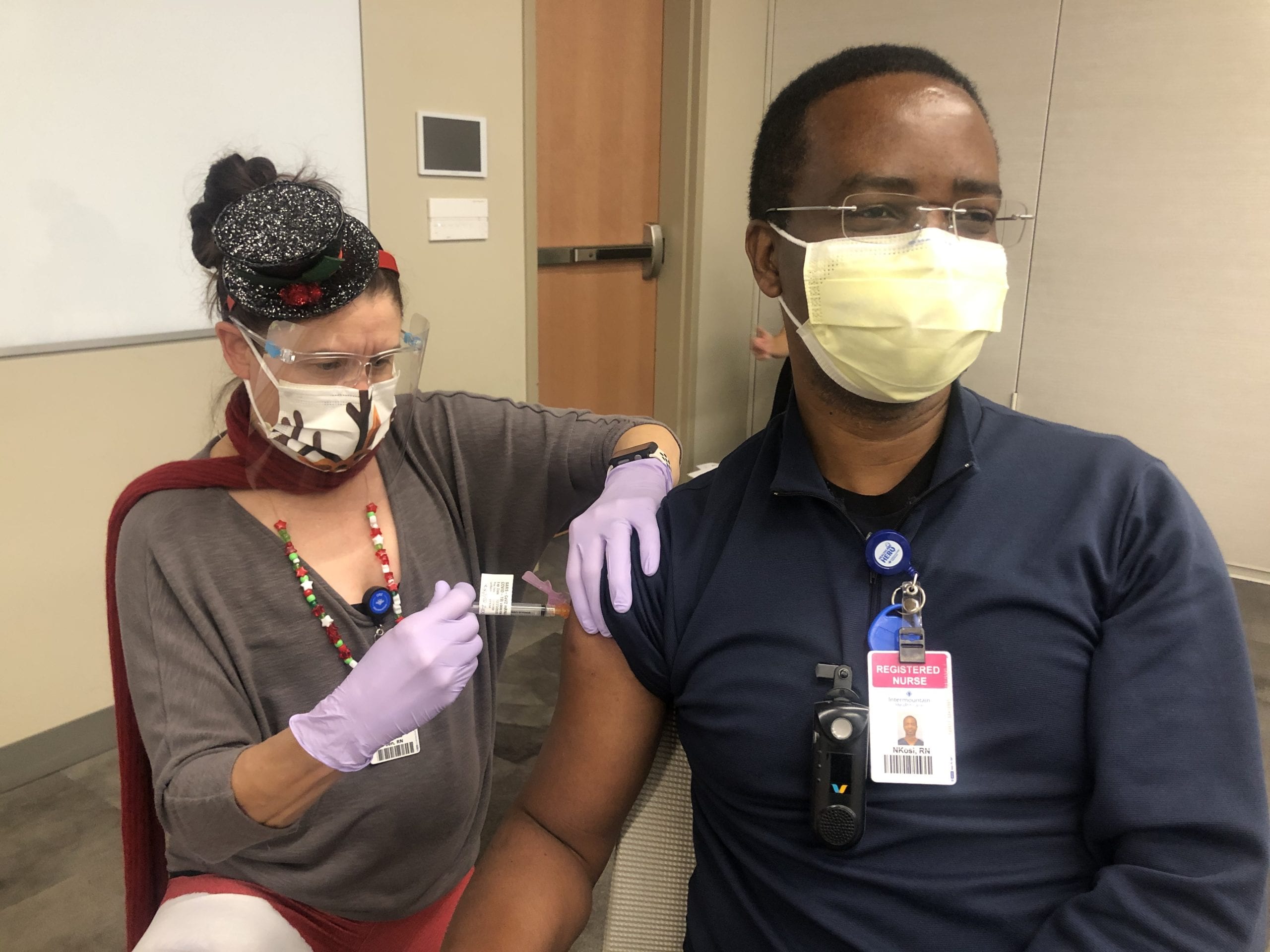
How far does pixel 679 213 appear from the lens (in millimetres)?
3770

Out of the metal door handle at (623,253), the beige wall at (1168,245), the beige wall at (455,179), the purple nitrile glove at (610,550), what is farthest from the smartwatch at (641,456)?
the beige wall at (1168,245)

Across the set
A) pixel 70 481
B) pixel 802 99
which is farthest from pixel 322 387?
pixel 70 481

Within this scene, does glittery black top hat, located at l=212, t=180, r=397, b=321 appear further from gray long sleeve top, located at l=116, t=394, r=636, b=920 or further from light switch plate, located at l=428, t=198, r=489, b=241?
light switch plate, located at l=428, t=198, r=489, b=241

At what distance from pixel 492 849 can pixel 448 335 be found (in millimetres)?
2131

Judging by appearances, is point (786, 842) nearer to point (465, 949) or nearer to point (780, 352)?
point (465, 949)

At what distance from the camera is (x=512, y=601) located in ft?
3.73

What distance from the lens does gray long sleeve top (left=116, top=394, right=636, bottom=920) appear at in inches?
40.9

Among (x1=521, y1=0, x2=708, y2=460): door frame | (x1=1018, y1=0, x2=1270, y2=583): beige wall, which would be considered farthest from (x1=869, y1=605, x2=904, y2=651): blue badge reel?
(x1=1018, y1=0, x2=1270, y2=583): beige wall

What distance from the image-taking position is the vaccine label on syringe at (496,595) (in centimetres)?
110

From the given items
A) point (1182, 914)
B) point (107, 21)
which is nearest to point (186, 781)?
point (1182, 914)

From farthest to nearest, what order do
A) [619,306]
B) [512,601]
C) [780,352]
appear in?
[619,306] → [780,352] → [512,601]

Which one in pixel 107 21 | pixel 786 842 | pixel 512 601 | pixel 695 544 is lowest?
pixel 786 842

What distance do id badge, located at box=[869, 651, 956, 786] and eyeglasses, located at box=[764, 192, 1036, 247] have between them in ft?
1.50

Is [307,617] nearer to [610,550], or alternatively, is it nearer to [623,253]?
[610,550]
